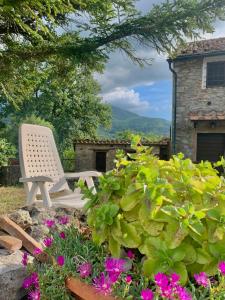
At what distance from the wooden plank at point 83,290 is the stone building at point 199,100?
1380 centimetres

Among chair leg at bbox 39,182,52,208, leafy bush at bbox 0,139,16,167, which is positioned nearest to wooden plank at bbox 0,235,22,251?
chair leg at bbox 39,182,52,208

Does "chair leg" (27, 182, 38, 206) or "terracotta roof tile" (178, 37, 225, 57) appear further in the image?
"terracotta roof tile" (178, 37, 225, 57)

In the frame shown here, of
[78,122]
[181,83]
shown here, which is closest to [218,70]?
[181,83]

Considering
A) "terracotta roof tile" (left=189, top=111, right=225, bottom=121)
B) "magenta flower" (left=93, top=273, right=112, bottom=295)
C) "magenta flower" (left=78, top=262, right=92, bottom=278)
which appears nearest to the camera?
"magenta flower" (left=93, top=273, right=112, bottom=295)

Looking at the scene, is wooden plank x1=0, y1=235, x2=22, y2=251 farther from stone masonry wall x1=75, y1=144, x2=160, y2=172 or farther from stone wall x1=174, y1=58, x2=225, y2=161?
stone masonry wall x1=75, y1=144, x2=160, y2=172

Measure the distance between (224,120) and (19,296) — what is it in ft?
44.9

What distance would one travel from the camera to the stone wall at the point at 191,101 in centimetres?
1485

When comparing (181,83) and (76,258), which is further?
(181,83)

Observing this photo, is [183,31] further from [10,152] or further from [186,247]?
[10,152]

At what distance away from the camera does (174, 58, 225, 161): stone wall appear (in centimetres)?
1485

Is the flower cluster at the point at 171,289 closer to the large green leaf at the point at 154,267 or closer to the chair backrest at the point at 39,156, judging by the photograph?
the large green leaf at the point at 154,267

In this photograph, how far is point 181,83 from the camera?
15250 mm

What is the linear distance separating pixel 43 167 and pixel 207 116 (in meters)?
10.8

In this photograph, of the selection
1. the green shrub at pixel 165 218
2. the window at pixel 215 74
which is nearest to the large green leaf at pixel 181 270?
the green shrub at pixel 165 218
